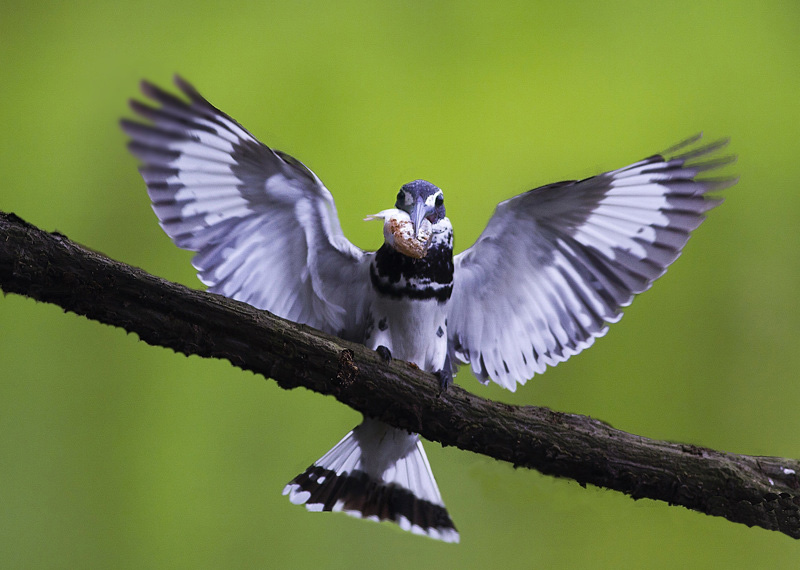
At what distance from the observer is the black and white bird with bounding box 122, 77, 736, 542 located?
2.90ft

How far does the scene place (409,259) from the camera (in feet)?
2.98

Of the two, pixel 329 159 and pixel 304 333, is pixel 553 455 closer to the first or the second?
pixel 304 333

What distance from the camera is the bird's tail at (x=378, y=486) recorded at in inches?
41.2

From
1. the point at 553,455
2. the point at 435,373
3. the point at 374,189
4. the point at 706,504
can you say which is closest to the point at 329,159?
the point at 374,189

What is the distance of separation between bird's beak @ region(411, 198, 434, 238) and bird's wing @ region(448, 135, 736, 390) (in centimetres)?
13

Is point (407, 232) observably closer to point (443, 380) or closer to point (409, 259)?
point (409, 259)

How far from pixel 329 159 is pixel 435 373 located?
0.69 metres

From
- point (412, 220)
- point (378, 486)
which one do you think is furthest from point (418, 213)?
point (378, 486)

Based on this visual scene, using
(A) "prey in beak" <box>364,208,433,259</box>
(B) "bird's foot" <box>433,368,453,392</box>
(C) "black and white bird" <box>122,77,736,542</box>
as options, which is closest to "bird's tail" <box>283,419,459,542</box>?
(C) "black and white bird" <box>122,77,736,542</box>

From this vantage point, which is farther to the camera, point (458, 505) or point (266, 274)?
point (458, 505)

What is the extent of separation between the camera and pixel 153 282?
796mm

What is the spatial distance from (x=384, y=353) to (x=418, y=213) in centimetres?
19

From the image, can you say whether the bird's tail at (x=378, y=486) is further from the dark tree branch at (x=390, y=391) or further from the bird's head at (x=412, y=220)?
the bird's head at (x=412, y=220)

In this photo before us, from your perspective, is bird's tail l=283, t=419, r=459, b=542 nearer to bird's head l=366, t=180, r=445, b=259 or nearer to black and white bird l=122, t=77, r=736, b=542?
black and white bird l=122, t=77, r=736, b=542
